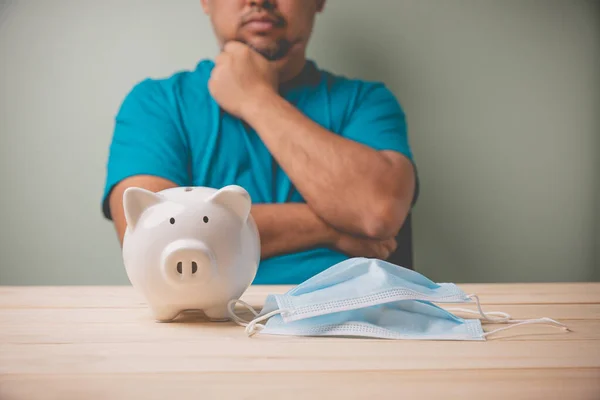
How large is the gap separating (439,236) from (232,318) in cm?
133

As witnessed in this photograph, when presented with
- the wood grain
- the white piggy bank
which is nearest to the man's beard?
the white piggy bank

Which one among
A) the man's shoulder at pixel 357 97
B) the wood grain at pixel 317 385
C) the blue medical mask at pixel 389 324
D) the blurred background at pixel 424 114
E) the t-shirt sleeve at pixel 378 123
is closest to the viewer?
the wood grain at pixel 317 385

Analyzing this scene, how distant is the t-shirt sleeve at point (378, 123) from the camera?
1.49m

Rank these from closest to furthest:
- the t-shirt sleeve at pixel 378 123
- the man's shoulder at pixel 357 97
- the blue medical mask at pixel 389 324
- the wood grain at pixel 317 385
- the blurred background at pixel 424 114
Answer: the wood grain at pixel 317 385
the blue medical mask at pixel 389 324
the t-shirt sleeve at pixel 378 123
the man's shoulder at pixel 357 97
the blurred background at pixel 424 114

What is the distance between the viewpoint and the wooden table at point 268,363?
18.4 inches

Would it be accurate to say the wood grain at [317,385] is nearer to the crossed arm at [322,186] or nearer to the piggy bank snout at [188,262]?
the piggy bank snout at [188,262]

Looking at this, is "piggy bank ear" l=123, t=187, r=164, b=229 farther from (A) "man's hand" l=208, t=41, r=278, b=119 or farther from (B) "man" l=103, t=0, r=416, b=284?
(A) "man's hand" l=208, t=41, r=278, b=119

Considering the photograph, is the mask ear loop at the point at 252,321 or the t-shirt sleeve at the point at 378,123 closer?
the mask ear loop at the point at 252,321

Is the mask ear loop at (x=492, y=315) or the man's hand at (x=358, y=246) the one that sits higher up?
the mask ear loop at (x=492, y=315)

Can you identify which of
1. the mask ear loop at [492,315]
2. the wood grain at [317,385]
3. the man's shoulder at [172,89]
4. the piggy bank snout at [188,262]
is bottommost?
the mask ear loop at [492,315]

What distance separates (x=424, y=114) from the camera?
1.92 meters

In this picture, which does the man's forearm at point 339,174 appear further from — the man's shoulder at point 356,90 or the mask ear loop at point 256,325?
the mask ear loop at point 256,325

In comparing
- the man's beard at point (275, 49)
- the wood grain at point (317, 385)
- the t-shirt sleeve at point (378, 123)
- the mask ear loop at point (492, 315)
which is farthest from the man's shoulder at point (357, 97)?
the wood grain at point (317, 385)

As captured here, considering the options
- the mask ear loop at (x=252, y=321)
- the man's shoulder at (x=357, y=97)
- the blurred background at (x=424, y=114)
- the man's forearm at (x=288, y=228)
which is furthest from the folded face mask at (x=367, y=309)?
the blurred background at (x=424, y=114)
